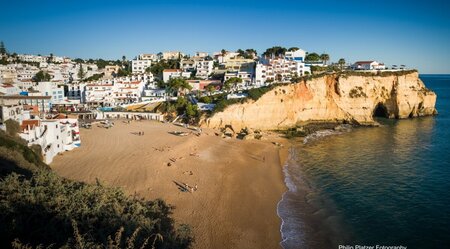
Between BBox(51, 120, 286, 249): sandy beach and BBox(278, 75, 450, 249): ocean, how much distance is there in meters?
1.70

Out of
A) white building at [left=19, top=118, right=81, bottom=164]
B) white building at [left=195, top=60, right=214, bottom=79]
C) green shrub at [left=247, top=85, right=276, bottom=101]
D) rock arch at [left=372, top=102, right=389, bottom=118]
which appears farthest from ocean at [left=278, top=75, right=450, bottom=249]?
white building at [left=195, top=60, right=214, bottom=79]

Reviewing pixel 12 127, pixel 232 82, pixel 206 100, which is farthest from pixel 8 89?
pixel 232 82

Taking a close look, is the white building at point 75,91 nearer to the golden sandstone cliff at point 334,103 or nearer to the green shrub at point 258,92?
the golden sandstone cliff at point 334,103

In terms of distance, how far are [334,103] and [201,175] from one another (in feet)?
124

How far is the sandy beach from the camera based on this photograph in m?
17.5

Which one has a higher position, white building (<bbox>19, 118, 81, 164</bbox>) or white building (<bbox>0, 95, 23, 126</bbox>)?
white building (<bbox>0, 95, 23, 126</bbox>)

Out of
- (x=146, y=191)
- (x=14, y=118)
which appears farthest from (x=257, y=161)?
(x=14, y=118)

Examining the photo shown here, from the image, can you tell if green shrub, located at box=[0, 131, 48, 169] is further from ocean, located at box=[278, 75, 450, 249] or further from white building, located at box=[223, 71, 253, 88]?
white building, located at box=[223, 71, 253, 88]

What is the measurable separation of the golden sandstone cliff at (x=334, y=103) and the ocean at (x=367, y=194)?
32.2ft

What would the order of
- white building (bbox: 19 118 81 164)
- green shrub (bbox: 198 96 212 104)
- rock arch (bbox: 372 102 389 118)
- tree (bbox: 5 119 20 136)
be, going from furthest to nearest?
rock arch (bbox: 372 102 389 118) < green shrub (bbox: 198 96 212 104) < white building (bbox: 19 118 81 164) < tree (bbox: 5 119 20 136)

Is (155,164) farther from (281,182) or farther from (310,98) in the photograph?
(310,98)

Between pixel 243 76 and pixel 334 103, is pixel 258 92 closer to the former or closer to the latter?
pixel 334 103

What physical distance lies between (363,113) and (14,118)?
5234 cm

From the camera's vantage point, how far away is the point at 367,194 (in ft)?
74.2
